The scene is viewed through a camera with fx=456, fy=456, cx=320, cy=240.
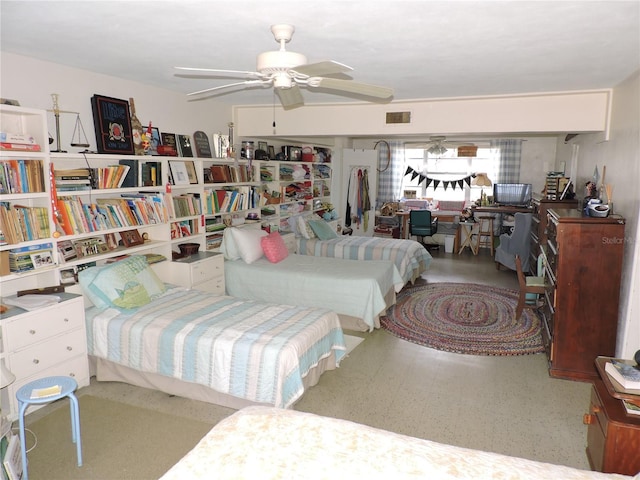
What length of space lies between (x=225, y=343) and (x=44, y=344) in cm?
122

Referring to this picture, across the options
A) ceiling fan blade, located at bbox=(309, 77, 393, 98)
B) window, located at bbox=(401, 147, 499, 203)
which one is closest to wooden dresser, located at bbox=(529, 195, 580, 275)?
window, located at bbox=(401, 147, 499, 203)

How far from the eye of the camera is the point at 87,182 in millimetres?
3592

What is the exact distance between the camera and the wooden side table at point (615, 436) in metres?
2.23

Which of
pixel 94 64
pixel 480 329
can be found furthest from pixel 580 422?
pixel 94 64

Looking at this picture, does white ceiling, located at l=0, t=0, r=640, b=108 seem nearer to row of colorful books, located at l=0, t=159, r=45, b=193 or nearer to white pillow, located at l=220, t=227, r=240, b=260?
row of colorful books, located at l=0, t=159, r=45, b=193

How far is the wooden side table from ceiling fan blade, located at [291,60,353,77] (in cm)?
214

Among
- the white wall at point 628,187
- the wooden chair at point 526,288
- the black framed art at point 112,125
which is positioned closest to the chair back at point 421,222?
the wooden chair at point 526,288

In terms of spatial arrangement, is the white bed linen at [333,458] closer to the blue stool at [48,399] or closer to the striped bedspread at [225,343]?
the striped bedspread at [225,343]

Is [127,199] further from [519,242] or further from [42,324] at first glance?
[519,242]

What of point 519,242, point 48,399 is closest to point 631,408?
point 48,399

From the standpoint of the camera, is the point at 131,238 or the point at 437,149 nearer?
the point at 131,238

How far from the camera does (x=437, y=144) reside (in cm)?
841

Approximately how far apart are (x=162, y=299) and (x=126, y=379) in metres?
0.69

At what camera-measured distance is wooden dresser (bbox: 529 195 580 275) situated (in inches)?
219
